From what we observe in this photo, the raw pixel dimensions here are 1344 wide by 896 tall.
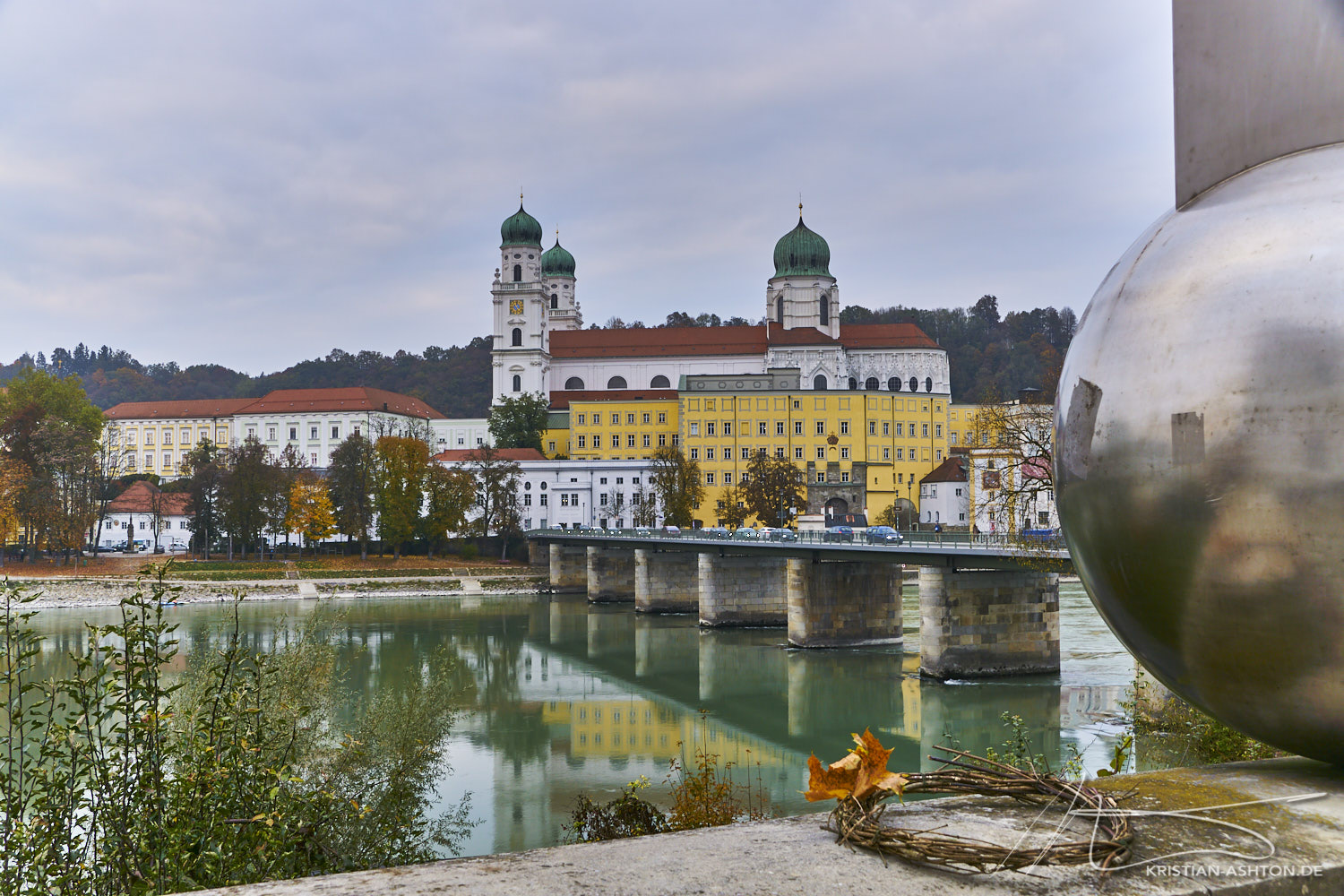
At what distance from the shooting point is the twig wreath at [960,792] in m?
3.47

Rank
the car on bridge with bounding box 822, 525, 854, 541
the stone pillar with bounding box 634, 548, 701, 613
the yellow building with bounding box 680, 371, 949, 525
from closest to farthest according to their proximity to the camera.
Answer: the car on bridge with bounding box 822, 525, 854, 541 → the stone pillar with bounding box 634, 548, 701, 613 → the yellow building with bounding box 680, 371, 949, 525

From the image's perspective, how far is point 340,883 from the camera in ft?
11.0

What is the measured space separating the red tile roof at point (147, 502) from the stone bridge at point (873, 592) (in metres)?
51.8

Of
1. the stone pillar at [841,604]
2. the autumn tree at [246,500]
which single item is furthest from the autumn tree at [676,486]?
the stone pillar at [841,604]

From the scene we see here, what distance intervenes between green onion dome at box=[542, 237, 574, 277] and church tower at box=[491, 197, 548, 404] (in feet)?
45.8

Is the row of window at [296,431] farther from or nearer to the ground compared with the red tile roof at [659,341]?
nearer to the ground

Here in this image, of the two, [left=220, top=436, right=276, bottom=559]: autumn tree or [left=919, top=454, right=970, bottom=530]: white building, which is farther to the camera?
[left=919, top=454, right=970, bottom=530]: white building

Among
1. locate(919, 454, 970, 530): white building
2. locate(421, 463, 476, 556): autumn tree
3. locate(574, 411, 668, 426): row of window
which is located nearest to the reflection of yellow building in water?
locate(421, 463, 476, 556): autumn tree

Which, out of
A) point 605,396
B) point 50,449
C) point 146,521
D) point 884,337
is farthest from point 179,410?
point 884,337

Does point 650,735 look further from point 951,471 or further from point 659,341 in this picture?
point 659,341

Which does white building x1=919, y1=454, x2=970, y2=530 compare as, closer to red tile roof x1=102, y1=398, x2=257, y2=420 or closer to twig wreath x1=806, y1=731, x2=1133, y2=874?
red tile roof x1=102, y1=398, x2=257, y2=420

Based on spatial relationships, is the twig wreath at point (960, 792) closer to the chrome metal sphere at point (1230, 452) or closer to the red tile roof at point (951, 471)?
the chrome metal sphere at point (1230, 452)

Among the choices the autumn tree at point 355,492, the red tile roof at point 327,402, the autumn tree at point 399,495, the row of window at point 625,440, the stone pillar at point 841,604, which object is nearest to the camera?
the stone pillar at point 841,604

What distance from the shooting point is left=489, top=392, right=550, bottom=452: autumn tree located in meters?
122
